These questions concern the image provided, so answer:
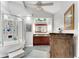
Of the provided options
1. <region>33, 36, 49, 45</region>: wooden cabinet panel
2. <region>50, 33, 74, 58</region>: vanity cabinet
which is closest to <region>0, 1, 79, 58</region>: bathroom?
<region>33, 36, 49, 45</region>: wooden cabinet panel

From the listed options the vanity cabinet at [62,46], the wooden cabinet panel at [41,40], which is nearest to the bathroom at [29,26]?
the wooden cabinet panel at [41,40]

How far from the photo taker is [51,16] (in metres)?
9.35

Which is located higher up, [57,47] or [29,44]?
[57,47]

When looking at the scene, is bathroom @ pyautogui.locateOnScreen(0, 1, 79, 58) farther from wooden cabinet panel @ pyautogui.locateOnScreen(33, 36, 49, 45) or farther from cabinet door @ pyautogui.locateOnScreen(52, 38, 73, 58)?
cabinet door @ pyautogui.locateOnScreen(52, 38, 73, 58)

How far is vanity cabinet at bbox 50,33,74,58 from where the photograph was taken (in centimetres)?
308

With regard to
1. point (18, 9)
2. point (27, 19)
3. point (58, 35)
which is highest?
point (18, 9)

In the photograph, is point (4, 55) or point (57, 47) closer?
point (57, 47)

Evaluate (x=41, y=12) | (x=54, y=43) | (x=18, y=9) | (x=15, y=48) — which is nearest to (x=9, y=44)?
(x=15, y=48)

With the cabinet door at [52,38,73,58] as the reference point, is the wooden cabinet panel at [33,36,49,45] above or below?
below

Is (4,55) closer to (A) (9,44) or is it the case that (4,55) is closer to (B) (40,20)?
(A) (9,44)

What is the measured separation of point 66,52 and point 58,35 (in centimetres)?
48

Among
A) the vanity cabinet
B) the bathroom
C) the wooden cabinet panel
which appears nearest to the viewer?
the vanity cabinet

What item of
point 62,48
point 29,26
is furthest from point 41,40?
point 62,48

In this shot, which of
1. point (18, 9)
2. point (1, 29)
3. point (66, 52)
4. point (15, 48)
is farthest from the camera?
point (18, 9)
